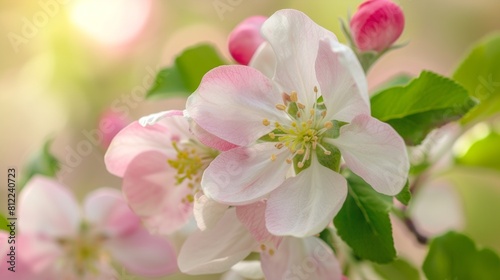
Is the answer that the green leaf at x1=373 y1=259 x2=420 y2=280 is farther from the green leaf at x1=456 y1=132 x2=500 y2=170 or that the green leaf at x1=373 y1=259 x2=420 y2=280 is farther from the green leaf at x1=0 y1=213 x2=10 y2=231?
the green leaf at x1=0 y1=213 x2=10 y2=231

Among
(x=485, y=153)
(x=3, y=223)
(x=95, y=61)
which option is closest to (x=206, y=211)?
(x=3, y=223)

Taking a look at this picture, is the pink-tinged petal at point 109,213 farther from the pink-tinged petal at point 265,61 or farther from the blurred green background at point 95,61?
the blurred green background at point 95,61

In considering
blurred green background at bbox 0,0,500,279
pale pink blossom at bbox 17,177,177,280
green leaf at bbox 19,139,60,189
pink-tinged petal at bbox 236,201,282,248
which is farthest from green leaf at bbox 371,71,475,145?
blurred green background at bbox 0,0,500,279

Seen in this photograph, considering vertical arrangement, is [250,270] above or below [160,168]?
below

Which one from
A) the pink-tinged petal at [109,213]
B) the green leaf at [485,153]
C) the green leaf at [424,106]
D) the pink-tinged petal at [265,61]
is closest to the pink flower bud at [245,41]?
the pink-tinged petal at [265,61]

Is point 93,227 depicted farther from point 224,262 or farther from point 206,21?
point 206,21

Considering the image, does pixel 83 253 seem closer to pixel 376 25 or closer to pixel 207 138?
pixel 207 138

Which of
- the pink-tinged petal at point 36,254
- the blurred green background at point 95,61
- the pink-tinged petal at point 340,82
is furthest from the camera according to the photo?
the blurred green background at point 95,61
